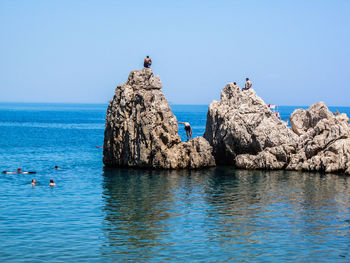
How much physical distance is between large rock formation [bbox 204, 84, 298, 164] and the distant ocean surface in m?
3.46

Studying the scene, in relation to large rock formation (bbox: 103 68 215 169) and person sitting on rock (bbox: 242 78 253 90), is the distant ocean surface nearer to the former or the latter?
large rock formation (bbox: 103 68 215 169)

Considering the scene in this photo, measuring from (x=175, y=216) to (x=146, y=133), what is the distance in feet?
59.8

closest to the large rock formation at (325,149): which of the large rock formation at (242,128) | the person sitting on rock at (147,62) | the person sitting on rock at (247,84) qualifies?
the large rock formation at (242,128)

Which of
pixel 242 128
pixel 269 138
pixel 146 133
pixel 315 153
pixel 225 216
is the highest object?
pixel 242 128

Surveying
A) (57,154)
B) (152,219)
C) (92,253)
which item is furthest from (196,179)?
(57,154)

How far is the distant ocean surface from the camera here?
25.7m

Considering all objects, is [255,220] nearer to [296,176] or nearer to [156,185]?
[156,185]

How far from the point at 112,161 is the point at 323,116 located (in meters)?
23.8

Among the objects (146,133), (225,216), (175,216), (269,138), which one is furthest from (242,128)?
(175,216)

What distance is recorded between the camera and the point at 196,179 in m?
46.4

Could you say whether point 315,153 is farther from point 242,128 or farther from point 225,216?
point 225,216

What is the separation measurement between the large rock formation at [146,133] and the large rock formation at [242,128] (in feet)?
10.2

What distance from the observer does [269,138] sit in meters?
51.9

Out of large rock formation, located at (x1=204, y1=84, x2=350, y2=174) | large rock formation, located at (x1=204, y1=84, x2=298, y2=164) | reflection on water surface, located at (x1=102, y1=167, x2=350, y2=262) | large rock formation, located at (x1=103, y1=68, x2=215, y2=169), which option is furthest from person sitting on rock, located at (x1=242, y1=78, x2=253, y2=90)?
reflection on water surface, located at (x1=102, y1=167, x2=350, y2=262)
